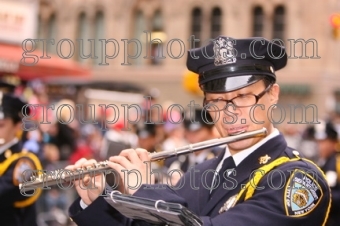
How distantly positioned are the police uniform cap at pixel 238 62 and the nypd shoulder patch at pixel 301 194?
506mm

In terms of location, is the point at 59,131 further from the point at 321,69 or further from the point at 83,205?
the point at 321,69

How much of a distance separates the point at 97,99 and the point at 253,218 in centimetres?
1742

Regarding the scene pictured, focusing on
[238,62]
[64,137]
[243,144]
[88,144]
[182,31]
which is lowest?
[88,144]

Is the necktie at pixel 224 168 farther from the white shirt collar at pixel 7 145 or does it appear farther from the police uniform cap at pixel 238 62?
the white shirt collar at pixel 7 145

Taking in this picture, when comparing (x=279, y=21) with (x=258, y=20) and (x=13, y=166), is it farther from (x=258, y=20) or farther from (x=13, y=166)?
(x=13, y=166)

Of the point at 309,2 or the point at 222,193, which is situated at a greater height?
the point at 309,2

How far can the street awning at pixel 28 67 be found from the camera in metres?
13.8

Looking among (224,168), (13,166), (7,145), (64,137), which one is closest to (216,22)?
(64,137)

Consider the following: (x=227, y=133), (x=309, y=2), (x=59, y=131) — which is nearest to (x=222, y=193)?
(x=227, y=133)

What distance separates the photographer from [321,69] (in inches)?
1166

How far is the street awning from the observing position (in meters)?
13.8

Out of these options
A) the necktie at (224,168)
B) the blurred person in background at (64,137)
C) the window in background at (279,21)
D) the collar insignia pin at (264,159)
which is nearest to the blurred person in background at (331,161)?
the necktie at (224,168)

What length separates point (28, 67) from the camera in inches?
575

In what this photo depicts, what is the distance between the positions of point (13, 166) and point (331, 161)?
13.7 ft
